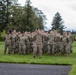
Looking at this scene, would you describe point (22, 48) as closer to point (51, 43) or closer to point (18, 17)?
point (51, 43)

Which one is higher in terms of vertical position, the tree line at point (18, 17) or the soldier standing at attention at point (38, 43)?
the tree line at point (18, 17)

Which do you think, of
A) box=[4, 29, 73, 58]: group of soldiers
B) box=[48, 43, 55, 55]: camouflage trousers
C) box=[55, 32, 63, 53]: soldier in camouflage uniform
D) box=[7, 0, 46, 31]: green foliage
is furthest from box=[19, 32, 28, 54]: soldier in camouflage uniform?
box=[7, 0, 46, 31]: green foliage

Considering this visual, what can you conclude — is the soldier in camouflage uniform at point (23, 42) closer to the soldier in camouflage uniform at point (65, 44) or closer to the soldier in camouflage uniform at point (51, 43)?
the soldier in camouflage uniform at point (51, 43)

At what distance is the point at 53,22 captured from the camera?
493ft

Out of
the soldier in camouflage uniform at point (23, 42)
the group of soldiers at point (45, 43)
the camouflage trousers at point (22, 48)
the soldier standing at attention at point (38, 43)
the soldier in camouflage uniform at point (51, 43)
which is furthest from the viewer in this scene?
the camouflage trousers at point (22, 48)

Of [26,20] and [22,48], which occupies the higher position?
[26,20]

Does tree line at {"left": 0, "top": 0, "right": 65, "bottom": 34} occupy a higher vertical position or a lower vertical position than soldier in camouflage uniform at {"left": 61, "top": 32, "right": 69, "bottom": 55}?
higher

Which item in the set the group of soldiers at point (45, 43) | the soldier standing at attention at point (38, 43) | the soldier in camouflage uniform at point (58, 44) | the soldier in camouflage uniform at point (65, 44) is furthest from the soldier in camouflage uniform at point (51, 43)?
the soldier standing at attention at point (38, 43)

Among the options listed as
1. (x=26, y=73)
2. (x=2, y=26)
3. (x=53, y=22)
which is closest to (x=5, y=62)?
(x=26, y=73)

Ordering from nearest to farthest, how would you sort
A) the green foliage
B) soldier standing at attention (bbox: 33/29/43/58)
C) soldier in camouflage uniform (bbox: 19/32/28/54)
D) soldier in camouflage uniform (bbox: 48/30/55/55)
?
soldier standing at attention (bbox: 33/29/43/58), soldier in camouflage uniform (bbox: 48/30/55/55), soldier in camouflage uniform (bbox: 19/32/28/54), the green foliage

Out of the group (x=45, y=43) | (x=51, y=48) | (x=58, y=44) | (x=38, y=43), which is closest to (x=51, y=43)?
(x=51, y=48)

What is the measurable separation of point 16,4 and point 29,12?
19.1m

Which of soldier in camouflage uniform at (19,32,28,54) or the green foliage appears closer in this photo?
soldier in camouflage uniform at (19,32,28,54)

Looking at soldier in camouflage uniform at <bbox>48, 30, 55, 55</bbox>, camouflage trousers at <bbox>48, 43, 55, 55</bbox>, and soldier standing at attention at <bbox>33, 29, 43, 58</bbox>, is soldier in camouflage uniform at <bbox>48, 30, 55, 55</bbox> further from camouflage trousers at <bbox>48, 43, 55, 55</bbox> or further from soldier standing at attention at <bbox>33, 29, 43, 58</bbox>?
soldier standing at attention at <bbox>33, 29, 43, 58</bbox>
